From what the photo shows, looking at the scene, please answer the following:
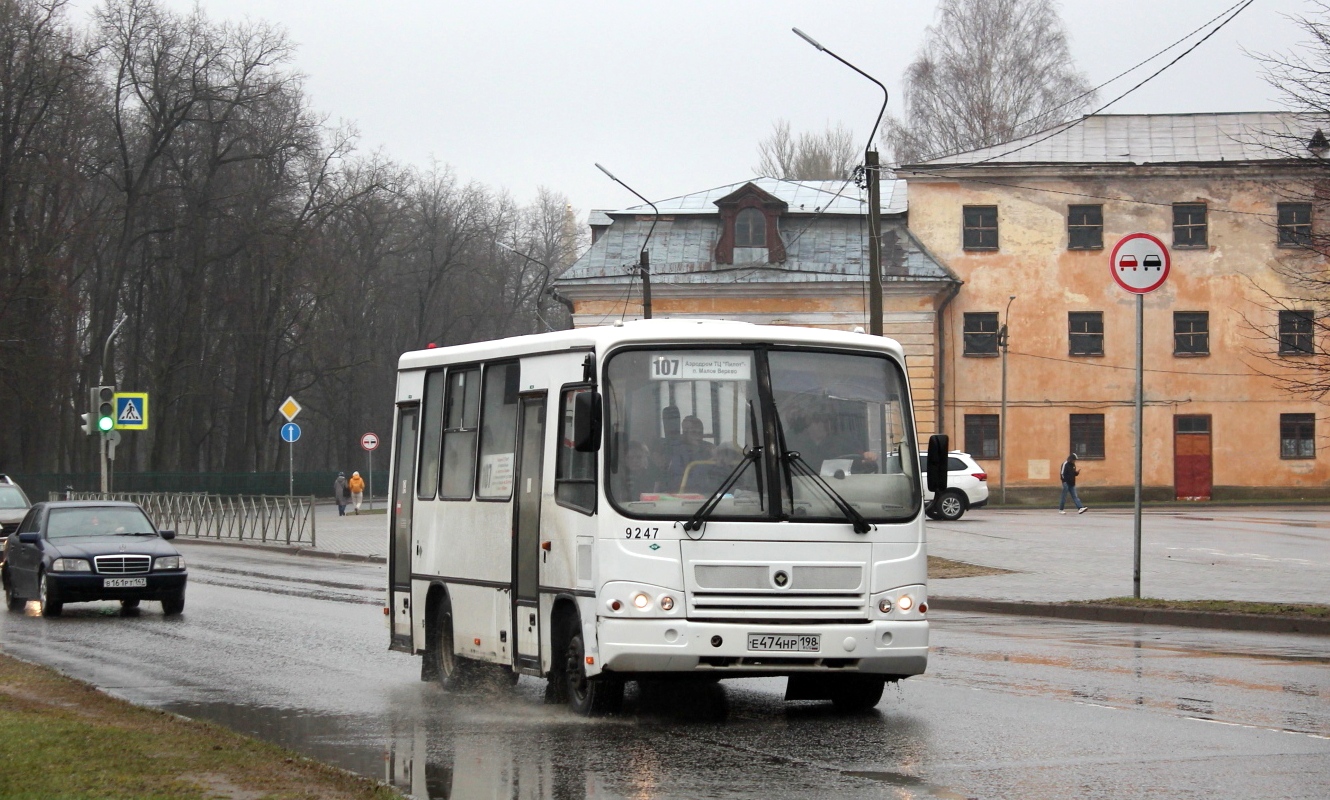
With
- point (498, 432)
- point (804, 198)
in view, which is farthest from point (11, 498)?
point (804, 198)

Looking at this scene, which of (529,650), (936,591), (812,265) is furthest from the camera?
(812,265)

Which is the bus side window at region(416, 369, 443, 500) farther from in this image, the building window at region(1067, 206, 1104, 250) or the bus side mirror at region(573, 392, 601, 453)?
the building window at region(1067, 206, 1104, 250)

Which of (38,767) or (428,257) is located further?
(428,257)

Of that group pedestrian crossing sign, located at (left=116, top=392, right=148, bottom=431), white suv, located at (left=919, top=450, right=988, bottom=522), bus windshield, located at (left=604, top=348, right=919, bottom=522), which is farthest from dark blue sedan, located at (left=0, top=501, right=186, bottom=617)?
white suv, located at (left=919, top=450, right=988, bottom=522)

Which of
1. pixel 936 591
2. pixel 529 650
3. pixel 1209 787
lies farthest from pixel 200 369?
pixel 1209 787

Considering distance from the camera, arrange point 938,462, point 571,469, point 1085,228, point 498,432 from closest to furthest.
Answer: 1. point 571,469
2. point 938,462
3. point 498,432
4. point 1085,228

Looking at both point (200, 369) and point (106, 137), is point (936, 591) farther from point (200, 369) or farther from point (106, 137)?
point (200, 369)

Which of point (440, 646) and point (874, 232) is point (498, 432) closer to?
point (440, 646)

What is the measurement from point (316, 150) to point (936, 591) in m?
42.6

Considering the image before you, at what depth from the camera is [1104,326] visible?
57469 mm

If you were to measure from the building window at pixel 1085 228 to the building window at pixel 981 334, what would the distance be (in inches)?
142

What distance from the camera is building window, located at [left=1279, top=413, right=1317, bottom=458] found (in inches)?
2238

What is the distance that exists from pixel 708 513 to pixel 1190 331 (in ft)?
164

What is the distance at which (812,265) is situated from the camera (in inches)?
2197
